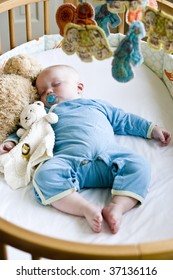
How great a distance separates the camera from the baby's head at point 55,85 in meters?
1.41

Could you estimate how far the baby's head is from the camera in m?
1.41

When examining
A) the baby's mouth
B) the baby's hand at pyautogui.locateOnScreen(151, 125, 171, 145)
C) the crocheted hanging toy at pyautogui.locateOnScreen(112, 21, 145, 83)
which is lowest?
the baby's hand at pyautogui.locateOnScreen(151, 125, 171, 145)

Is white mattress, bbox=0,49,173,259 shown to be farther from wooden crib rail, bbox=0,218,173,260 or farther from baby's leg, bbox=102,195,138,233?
wooden crib rail, bbox=0,218,173,260

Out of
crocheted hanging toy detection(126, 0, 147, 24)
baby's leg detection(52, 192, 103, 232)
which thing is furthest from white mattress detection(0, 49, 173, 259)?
crocheted hanging toy detection(126, 0, 147, 24)

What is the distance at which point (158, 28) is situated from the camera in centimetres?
95

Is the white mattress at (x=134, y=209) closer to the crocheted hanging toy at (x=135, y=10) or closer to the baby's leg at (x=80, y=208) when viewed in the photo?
the baby's leg at (x=80, y=208)

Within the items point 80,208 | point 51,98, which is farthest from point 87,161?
point 51,98

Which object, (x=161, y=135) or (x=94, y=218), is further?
(x=161, y=135)

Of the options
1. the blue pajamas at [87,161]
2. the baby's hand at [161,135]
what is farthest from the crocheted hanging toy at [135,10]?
the baby's hand at [161,135]

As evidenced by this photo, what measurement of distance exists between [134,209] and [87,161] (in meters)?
0.19

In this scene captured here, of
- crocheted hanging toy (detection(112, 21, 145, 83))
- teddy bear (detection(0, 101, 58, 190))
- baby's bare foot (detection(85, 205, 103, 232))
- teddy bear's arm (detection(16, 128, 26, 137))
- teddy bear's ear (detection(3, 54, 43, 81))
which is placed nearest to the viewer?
crocheted hanging toy (detection(112, 21, 145, 83))

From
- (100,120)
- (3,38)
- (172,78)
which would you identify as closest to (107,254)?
(100,120)

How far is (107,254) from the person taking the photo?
2.39 ft

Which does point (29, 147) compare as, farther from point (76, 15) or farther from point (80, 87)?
point (76, 15)
